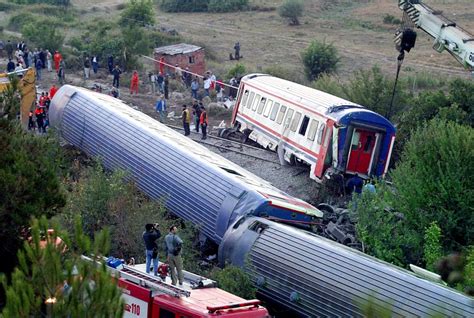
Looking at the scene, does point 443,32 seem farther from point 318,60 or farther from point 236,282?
point 318,60

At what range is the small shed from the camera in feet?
117

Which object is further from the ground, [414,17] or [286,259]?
[414,17]

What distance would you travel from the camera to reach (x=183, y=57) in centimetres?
3569

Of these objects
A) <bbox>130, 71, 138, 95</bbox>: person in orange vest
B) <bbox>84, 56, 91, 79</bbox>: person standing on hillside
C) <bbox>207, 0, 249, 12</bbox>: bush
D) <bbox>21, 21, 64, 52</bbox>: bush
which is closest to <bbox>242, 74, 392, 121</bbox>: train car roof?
<bbox>130, 71, 138, 95</bbox>: person in orange vest

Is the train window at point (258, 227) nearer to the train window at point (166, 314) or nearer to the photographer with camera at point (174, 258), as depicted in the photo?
the photographer with camera at point (174, 258)

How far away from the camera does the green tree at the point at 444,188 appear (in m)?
17.8

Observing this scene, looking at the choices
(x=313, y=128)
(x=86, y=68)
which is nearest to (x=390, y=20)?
(x=86, y=68)

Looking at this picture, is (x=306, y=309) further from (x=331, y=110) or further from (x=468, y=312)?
(x=331, y=110)

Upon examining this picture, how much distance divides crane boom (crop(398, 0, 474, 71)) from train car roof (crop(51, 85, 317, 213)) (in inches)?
279

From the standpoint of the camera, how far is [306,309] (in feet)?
50.1

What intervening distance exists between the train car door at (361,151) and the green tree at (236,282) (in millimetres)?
7532

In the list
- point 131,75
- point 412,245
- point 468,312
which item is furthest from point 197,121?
point 468,312

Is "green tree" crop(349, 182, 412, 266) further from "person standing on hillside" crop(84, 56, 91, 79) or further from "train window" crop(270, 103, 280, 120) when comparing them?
"person standing on hillside" crop(84, 56, 91, 79)

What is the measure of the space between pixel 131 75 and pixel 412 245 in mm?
20670
